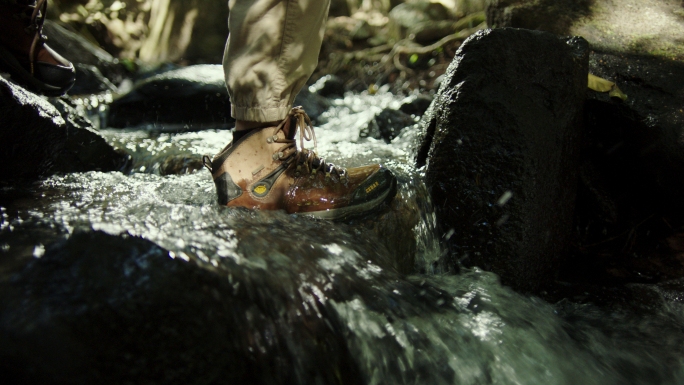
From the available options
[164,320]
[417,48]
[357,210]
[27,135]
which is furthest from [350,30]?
[164,320]

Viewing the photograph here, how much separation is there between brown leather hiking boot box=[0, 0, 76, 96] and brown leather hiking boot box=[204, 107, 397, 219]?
1.15m

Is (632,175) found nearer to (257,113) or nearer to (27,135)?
(257,113)

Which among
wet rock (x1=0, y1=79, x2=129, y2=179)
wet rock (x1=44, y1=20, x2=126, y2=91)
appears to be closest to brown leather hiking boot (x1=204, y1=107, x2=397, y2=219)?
wet rock (x1=0, y1=79, x2=129, y2=179)

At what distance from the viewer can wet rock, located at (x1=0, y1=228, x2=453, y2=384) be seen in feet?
3.05

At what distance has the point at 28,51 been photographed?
2.34 meters

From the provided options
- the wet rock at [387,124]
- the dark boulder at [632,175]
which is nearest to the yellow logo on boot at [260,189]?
the dark boulder at [632,175]

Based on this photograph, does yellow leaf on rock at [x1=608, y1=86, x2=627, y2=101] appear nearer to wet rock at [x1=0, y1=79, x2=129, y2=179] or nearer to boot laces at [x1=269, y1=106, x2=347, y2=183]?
boot laces at [x1=269, y1=106, x2=347, y2=183]

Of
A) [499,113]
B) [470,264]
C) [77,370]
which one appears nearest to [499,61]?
[499,113]

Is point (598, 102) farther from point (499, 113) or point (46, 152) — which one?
point (46, 152)

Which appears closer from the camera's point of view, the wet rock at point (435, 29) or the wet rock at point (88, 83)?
the wet rock at point (88, 83)

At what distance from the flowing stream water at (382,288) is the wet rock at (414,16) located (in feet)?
25.2

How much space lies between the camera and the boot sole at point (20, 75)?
2.26 meters

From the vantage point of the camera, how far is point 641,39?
3.18 m

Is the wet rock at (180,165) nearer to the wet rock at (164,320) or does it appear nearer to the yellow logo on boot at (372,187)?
the yellow logo on boot at (372,187)
